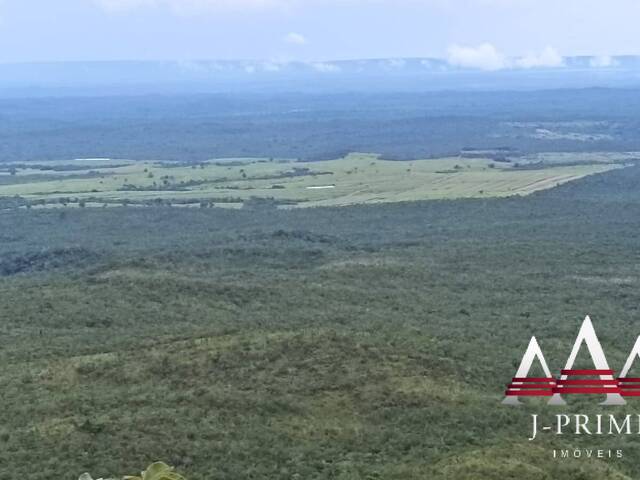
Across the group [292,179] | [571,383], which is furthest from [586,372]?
[292,179]

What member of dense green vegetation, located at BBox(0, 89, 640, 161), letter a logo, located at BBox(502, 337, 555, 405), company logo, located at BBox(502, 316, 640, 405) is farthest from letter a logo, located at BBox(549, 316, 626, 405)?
dense green vegetation, located at BBox(0, 89, 640, 161)

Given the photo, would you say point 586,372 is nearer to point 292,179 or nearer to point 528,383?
point 528,383

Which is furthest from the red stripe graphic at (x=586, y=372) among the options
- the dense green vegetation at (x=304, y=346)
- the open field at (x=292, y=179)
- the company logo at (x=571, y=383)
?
the open field at (x=292, y=179)

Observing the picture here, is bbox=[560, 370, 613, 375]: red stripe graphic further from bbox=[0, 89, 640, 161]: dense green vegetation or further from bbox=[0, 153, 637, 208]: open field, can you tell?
bbox=[0, 89, 640, 161]: dense green vegetation

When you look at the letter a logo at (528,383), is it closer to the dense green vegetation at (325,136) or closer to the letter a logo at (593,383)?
the letter a logo at (593,383)

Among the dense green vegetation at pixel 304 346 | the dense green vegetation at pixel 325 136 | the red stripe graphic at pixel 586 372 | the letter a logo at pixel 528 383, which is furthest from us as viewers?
the dense green vegetation at pixel 325 136

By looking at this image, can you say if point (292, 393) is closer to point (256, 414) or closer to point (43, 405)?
point (256, 414)

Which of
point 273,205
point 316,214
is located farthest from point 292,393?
point 273,205
